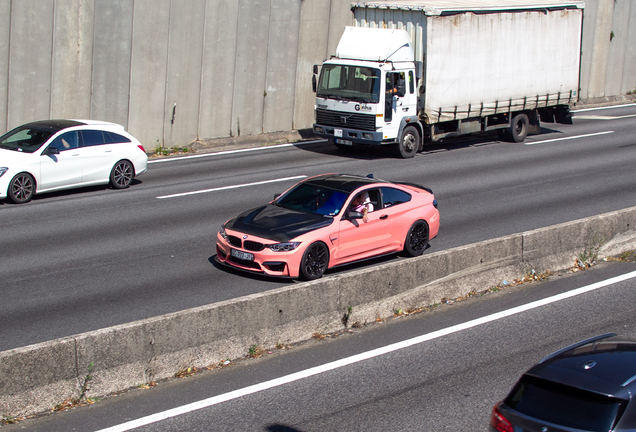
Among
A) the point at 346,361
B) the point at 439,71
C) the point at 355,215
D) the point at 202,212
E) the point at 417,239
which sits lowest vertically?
the point at 346,361

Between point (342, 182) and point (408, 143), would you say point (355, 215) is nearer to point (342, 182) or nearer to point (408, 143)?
point (342, 182)

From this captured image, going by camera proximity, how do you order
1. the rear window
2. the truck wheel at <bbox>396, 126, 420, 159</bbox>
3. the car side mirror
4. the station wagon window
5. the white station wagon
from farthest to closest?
the truck wheel at <bbox>396, 126, 420, 159</bbox>, the station wagon window, the white station wagon, the car side mirror, the rear window

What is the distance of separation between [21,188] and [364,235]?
813 centimetres

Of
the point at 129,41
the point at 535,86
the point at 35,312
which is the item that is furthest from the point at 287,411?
the point at 535,86

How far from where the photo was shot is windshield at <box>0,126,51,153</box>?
16572 millimetres

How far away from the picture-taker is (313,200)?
1225 cm

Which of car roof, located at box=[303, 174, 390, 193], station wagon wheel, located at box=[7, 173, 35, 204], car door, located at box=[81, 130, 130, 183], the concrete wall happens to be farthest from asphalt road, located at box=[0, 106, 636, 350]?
the concrete wall

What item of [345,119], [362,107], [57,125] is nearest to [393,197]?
[57,125]

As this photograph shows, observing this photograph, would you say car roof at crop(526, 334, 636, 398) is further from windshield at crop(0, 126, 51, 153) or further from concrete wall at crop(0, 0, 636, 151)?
concrete wall at crop(0, 0, 636, 151)

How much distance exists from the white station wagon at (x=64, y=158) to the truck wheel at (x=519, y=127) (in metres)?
12.8

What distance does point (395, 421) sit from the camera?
7.10m

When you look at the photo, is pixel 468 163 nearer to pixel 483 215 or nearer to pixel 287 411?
pixel 483 215

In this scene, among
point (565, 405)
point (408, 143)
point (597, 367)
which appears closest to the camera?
point (565, 405)

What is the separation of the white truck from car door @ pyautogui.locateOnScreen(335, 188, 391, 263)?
31.5 ft
